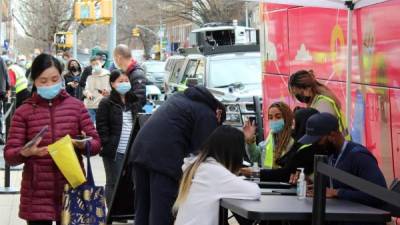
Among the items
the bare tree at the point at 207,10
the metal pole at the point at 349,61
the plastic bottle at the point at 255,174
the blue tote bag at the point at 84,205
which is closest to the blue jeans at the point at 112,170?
the plastic bottle at the point at 255,174

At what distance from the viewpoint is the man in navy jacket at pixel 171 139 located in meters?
6.65

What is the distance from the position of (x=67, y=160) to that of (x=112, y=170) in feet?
10.9

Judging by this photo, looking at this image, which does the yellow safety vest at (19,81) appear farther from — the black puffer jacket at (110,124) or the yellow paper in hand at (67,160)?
the yellow paper in hand at (67,160)

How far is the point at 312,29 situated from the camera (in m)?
10.6

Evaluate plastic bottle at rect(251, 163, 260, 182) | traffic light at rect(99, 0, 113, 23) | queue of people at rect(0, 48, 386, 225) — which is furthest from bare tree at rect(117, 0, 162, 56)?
queue of people at rect(0, 48, 386, 225)

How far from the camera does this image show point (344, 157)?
Answer: 241 inches

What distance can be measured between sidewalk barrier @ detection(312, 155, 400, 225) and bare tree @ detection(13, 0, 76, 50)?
5749 cm

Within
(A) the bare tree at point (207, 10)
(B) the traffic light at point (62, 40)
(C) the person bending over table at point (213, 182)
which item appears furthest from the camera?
(A) the bare tree at point (207, 10)

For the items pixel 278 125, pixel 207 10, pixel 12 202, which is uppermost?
pixel 207 10

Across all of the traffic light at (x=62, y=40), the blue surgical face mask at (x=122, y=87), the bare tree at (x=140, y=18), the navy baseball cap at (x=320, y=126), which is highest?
the bare tree at (x=140, y=18)

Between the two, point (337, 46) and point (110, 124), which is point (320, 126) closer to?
point (337, 46)

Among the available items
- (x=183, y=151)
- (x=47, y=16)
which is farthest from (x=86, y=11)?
(x=47, y=16)

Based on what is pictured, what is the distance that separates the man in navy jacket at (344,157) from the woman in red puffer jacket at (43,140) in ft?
5.21

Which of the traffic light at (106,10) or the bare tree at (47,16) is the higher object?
the bare tree at (47,16)
